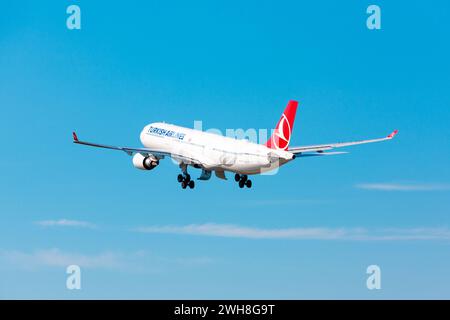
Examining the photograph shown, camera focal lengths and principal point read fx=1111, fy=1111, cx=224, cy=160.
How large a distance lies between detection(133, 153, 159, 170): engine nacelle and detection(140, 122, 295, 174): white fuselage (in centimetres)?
170

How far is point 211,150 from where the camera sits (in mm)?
112562

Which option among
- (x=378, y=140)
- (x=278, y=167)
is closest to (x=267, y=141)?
(x=278, y=167)

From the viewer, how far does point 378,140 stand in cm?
11256

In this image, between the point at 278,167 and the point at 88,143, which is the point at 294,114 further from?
the point at 88,143

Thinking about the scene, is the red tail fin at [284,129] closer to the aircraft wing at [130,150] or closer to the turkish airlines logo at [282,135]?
the turkish airlines logo at [282,135]

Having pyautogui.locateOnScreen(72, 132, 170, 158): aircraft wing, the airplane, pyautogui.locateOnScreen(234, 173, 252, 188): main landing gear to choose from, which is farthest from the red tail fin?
pyautogui.locateOnScreen(72, 132, 170, 158): aircraft wing

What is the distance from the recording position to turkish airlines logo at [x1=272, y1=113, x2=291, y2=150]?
348 feet

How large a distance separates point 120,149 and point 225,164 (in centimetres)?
1287

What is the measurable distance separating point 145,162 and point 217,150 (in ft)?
39.9

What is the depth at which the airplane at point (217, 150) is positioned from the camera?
106m

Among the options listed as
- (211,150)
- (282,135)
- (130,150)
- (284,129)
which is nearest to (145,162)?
(130,150)

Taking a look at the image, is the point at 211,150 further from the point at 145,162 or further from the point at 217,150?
the point at 145,162

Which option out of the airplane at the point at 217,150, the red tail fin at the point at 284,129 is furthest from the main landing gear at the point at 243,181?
the red tail fin at the point at 284,129

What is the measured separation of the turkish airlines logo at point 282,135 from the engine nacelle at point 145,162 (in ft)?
61.1
